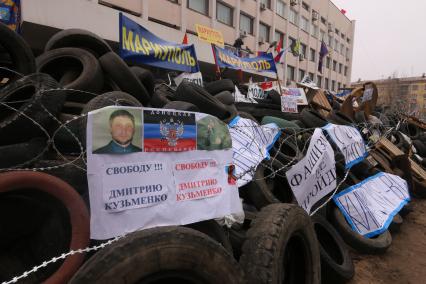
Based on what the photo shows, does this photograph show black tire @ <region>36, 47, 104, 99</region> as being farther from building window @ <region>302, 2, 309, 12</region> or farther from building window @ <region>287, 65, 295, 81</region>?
building window @ <region>302, 2, 309, 12</region>

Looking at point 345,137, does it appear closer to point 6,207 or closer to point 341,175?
point 341,175

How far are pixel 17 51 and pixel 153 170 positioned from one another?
2.84 meters

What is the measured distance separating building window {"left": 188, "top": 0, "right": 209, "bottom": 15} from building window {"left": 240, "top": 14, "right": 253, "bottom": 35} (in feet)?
17.0

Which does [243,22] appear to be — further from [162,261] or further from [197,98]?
[162,261]

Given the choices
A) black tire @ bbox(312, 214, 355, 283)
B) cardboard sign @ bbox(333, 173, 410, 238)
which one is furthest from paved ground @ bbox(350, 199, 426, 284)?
cardboard sign @ bbox(333, 173, 410, 238)

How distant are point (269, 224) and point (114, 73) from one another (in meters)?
3.26

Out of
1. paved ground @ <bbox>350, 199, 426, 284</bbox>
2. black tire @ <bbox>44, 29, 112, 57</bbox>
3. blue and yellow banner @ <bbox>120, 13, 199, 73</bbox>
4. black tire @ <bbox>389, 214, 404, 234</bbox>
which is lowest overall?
paved ground @ <bbox>350, 199, 426, 284</bbox>

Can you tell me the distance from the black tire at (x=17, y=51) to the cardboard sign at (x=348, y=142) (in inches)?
162

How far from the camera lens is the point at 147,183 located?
1891 millimetres

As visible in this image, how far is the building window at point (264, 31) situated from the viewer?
3210 centimetres

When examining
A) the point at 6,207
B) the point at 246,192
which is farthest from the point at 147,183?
the point at 246,192

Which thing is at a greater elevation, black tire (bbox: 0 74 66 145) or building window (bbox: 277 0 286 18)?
building window (bbox: 277 0 286 18)

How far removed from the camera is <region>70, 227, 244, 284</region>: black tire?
1535 millimetres

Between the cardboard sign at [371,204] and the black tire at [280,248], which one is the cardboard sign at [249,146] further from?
the cardboard sign at [371,204]
